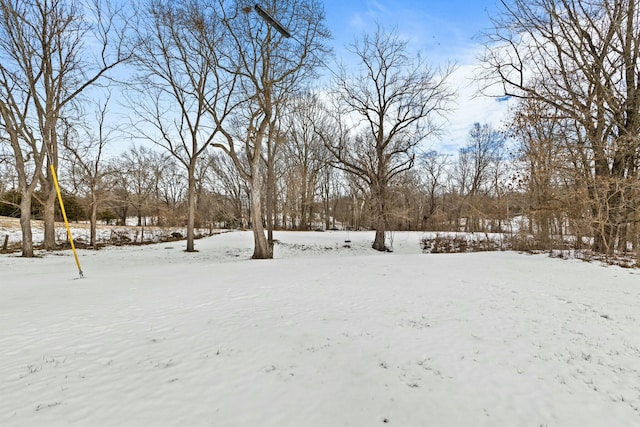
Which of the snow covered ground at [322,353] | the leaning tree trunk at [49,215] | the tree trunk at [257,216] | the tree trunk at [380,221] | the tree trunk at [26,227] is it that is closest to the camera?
the snow covered ground at [322,353]

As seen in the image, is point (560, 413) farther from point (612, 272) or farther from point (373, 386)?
point (612, 272)

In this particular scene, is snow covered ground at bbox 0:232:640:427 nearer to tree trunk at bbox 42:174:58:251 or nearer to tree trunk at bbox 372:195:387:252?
tree trunk at bbox 42:174:58:251

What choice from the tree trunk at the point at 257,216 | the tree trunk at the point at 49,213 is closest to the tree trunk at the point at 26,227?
the tree trunk at the point at 49,213

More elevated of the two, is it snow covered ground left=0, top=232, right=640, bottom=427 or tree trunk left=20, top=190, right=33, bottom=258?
tree trunk left=20, top=190, right=33, bottom=258


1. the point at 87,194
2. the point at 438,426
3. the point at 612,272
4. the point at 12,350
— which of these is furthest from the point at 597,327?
the point at 87,194

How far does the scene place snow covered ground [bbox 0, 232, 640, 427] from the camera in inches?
97.6

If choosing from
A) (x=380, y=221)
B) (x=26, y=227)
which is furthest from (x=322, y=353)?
(x=26, y=227)

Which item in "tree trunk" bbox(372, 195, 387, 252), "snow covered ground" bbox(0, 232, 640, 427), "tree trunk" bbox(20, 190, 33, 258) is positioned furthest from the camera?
"tree trunk" bbox(372, 195, 387, 252)

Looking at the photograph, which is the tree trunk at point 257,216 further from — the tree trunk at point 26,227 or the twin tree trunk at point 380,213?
the tree trunk at point 26,227

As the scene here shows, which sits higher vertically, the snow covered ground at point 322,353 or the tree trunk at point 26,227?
the tree trunk at point 26,227

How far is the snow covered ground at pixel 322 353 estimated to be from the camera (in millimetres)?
2479

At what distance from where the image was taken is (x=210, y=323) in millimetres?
4523

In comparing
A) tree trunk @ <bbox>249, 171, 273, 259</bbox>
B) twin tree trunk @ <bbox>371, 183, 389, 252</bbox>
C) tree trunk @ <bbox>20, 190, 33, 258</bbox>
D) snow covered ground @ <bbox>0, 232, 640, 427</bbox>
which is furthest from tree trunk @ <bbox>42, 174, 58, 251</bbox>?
twin tree trunk @ <bbox>371, 183, 389, 252</bbox>

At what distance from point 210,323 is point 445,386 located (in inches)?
136
